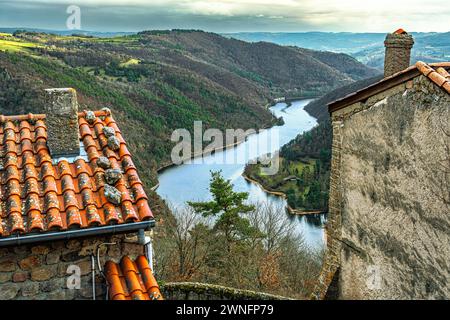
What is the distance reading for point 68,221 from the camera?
185 inches

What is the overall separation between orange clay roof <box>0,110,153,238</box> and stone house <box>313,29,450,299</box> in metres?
3.43

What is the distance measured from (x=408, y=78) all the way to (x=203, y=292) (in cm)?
714

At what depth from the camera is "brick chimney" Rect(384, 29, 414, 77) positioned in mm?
8250

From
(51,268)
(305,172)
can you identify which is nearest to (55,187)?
(51,268)

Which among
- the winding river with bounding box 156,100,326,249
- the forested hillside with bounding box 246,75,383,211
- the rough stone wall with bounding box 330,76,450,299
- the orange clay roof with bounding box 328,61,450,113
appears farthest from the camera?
the forested hillside with bounding box 246,75,383,211

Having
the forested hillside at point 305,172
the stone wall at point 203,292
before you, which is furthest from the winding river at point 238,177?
the stone wall at point 203,292

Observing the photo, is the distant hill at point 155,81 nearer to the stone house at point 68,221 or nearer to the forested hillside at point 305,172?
the forested hillside at point 305,172

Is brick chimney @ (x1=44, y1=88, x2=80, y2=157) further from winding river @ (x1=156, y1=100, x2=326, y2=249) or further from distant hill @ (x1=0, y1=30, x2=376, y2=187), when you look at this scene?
distant hill @ (x1=0, y1=30, x2=376, y2=187)

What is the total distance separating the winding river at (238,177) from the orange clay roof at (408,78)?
100.0ft

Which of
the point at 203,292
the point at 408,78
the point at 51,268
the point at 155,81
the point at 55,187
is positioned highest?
the point at 155,81

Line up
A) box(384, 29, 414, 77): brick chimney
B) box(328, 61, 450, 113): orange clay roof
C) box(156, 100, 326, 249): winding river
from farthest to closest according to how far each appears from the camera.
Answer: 1. box(156, 100, 326, 249): winding river
2. box(384, 29, 414, 77): brick chimney
3. box(328, 61, 450, 113): orange clay roof

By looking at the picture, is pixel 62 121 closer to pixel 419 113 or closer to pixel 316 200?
pixel 419 113

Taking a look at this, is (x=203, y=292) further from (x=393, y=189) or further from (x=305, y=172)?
(x=305, y=172)

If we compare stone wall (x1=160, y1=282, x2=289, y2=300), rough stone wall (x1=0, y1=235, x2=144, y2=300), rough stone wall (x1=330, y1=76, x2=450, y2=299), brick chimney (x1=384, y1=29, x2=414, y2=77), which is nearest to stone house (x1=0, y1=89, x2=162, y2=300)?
rough stone wall (x1=0, y1=235, x2=144, y2=300)
